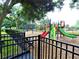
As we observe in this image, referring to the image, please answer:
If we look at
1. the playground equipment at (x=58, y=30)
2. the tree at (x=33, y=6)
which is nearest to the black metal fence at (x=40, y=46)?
the tree at (x=33, y=6)

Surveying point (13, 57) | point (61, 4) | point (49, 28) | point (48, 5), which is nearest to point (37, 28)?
point (49, 28)

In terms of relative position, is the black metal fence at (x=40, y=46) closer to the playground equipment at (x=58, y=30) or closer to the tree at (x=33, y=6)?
the tree at (x=33, y=6)

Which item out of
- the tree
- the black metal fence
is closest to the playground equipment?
the tree

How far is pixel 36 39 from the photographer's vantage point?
3.05m

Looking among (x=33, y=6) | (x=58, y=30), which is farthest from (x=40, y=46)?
(x=58, y=30)

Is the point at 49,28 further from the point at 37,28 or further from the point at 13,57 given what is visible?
the point at 13,57

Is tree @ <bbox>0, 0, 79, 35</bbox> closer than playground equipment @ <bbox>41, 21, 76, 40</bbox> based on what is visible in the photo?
Yes

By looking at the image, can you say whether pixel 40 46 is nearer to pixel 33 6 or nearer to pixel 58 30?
pixel 33 6

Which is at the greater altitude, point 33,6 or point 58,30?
point 33,6

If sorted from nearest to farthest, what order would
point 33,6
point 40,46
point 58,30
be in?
point 40,46 → point 33,6 → point 58,30

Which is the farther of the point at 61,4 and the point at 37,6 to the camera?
the point at 61,4

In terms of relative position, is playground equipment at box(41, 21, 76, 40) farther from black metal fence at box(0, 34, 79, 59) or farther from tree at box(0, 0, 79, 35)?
black metal fence at box(0, 34, 79, 59)

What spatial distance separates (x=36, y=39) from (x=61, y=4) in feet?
24.1

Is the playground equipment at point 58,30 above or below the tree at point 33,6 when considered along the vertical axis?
below
